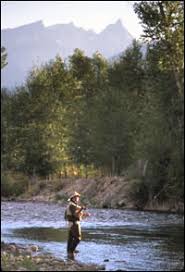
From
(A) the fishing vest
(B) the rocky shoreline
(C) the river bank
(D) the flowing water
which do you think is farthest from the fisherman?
(C) the river bank

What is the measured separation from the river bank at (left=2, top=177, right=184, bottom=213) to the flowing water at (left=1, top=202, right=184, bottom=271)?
4752 mm

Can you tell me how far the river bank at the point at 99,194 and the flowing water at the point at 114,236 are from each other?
4.75m

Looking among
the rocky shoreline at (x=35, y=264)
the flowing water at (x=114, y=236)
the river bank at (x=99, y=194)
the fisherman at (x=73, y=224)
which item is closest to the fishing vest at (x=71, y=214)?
the fisherman at (x=73, y=224)

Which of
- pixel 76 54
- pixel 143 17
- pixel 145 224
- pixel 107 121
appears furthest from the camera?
pixel 76 54

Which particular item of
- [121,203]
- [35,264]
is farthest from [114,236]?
[121,203]

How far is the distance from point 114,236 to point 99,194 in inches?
1252

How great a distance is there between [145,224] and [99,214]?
32.0 ft

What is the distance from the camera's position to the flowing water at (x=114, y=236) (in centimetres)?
2383

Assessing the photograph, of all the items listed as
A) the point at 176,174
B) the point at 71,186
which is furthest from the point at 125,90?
the point at 176,174

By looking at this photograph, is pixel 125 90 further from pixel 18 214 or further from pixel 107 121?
pixel 18 214

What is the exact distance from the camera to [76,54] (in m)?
93.2

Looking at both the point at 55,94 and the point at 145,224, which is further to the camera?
the point at 55,94

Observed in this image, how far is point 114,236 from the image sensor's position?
107ft

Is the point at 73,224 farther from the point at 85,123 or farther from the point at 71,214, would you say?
the point at 85,123
